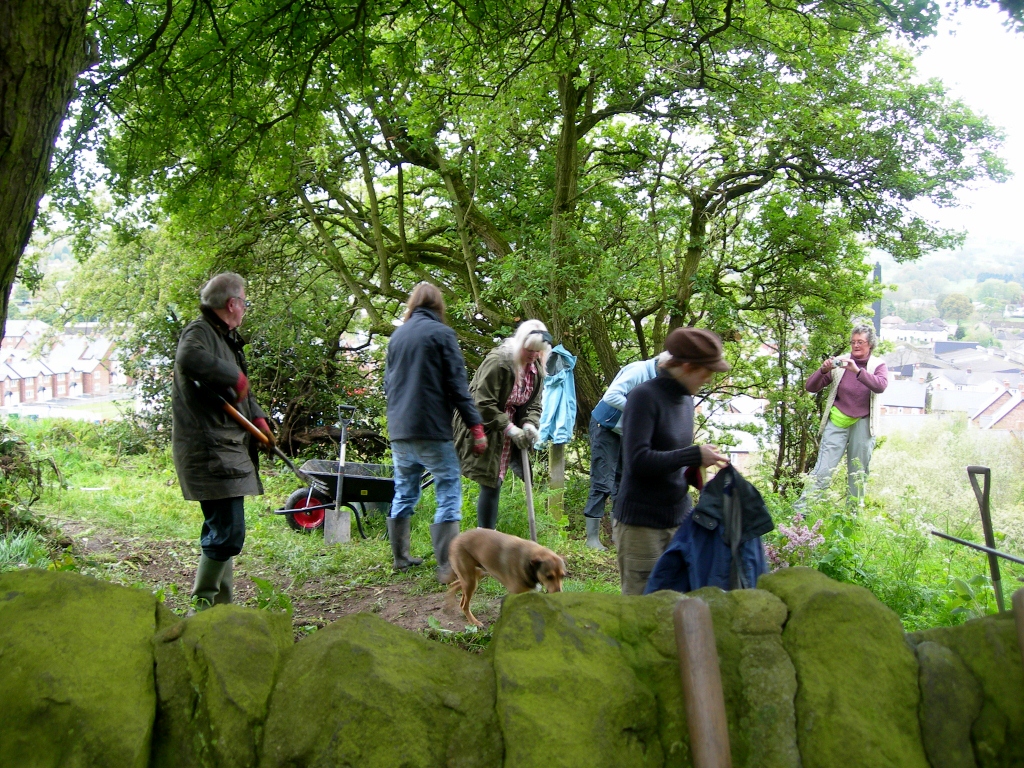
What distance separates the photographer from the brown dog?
409 cm

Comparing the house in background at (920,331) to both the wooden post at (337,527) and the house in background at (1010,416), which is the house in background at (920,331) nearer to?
the house in background at (1010,416)

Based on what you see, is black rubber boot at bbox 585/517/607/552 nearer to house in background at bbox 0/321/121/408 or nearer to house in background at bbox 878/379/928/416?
house in background at bbox 878/379/928/416

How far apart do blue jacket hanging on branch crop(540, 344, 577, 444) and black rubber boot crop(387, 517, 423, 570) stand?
1.95 m

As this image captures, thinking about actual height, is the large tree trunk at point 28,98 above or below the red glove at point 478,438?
above

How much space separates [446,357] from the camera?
4.95m

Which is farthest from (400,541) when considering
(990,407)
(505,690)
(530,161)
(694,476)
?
(990,407)

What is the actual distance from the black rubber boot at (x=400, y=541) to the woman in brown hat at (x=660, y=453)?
2.27 m

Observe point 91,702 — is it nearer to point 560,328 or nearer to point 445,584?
point 445,584

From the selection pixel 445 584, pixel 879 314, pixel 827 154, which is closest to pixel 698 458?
pixel 445 584

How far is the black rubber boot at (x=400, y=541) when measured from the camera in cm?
561

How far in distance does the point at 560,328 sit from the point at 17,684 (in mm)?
7501

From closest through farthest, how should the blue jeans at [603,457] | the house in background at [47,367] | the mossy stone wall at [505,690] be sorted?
the mossy stone wall at [505,690], the blue jeans at [603,457], the house in background at [47,367]

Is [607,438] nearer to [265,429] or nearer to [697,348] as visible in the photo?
[265,429]

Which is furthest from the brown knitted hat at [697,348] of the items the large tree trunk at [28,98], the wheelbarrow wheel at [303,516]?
the wheelbarrow wheel at [303,516]
